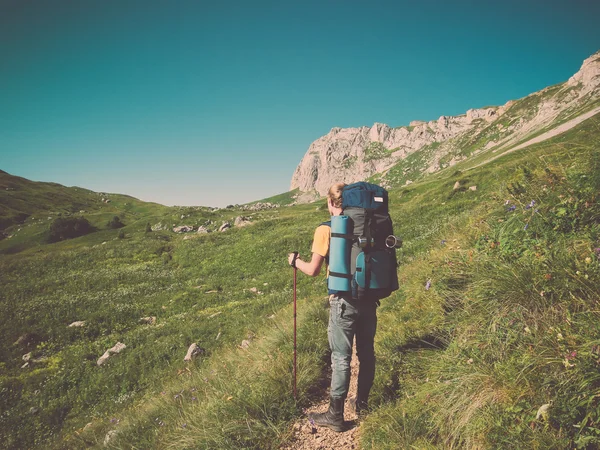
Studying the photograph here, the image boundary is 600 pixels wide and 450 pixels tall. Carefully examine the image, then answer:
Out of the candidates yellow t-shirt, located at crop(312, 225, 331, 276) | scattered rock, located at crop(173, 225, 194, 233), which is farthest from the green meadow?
scattered rock, located at crop(173, 225, 194, 233)

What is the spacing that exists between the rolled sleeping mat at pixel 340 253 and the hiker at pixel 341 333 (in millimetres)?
147

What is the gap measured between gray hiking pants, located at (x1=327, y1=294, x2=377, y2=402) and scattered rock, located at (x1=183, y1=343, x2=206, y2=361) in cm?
832

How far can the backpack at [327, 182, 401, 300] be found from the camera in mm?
3598

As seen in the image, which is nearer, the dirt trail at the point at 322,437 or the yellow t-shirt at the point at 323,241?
the dirt trail at the point at 322,437

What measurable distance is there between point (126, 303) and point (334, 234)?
18323 millimetres

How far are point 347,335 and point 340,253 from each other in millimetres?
1108

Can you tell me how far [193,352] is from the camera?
34.8ft

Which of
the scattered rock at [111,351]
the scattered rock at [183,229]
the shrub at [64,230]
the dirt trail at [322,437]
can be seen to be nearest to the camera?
the dirt trail at [322,437]

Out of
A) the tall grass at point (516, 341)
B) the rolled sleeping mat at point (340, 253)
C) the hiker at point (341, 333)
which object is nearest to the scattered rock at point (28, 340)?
the hiker at point (341, 333)

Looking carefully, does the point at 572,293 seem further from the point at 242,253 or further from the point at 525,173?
the point at 242,253

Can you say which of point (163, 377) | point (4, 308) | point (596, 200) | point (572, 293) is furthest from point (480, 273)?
point (4, 308)

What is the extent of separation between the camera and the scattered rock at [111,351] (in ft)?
37.7

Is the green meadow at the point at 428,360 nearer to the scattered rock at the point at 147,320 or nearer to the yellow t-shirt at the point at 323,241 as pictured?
the scattered rock at the point at 147,320

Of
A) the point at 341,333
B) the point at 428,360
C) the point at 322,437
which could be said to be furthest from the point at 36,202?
the point at 428,360
